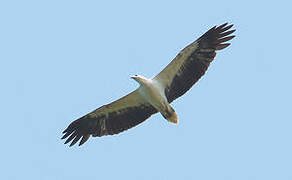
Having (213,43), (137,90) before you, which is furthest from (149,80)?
(213,43)

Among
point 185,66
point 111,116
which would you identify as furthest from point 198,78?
point 111,116

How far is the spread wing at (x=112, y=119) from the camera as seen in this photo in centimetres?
2928

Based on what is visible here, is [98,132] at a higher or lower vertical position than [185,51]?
lower

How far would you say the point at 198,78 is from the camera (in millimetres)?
28328

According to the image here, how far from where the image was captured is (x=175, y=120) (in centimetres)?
2834

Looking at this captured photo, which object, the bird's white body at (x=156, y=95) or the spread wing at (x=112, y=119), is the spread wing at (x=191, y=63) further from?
the spread wing at (x=112, y=119)

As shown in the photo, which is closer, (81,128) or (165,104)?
(165,104)

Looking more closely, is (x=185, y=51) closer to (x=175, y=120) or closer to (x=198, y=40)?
(x=198, y=40)

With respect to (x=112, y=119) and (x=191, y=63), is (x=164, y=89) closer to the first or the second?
(x=191, y=63)

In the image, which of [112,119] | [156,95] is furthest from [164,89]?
[112,119]

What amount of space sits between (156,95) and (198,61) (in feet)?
6.24

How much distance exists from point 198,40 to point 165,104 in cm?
253

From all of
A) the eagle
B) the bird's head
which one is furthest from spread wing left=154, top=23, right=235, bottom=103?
the bird's head

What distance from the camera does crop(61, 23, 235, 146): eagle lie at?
92.5ft
